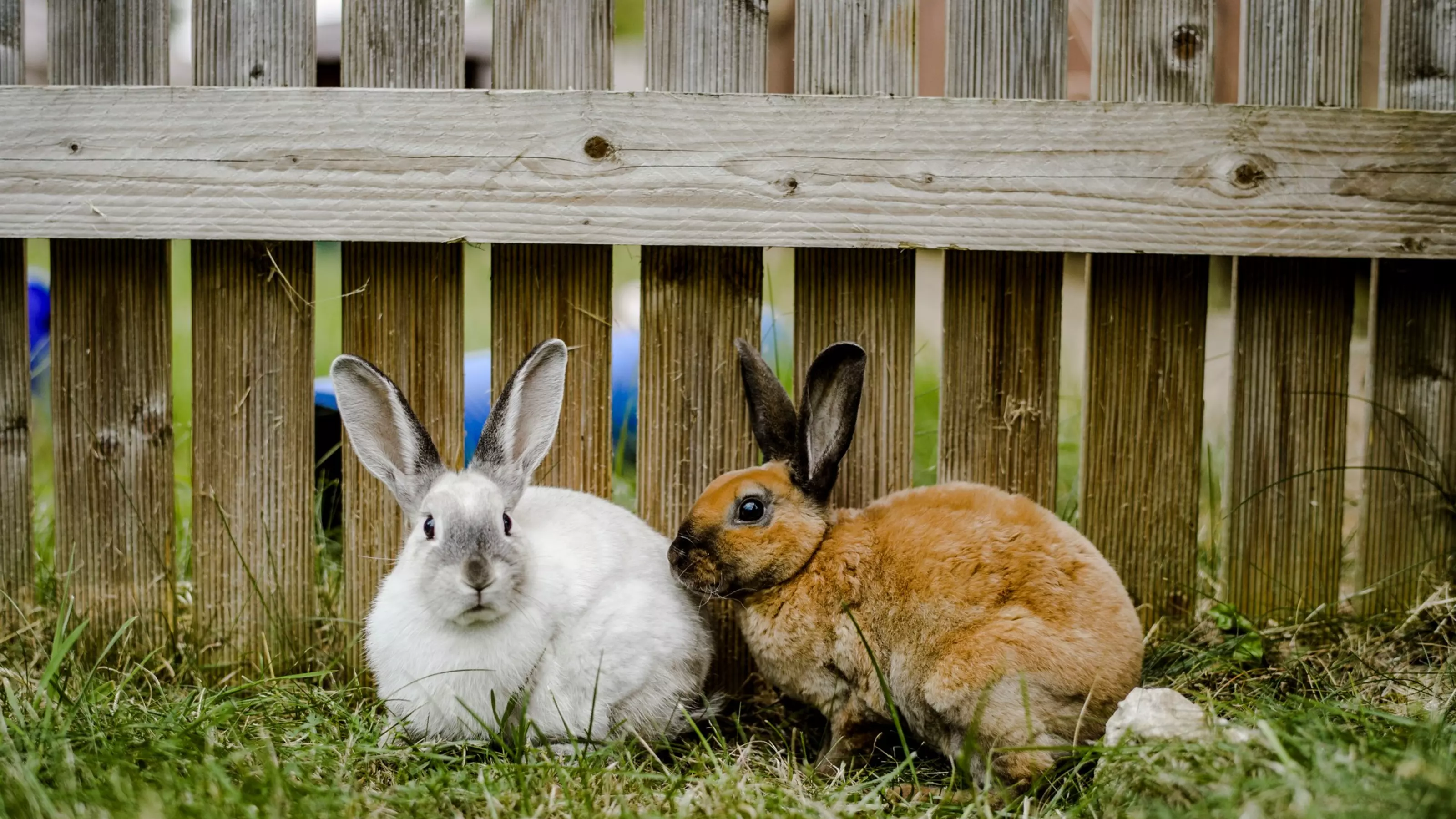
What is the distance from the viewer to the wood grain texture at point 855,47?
11.0 feet

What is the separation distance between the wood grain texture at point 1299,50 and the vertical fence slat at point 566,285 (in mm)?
1900

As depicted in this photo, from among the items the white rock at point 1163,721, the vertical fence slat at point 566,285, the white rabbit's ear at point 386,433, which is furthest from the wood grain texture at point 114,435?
the white rock at point 1163,721

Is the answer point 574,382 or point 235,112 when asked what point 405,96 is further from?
point 574,382

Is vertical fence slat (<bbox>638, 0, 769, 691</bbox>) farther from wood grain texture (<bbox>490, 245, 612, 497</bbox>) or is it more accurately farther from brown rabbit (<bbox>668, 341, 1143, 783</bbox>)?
brown rabbit (<bbox>668, 341, 1143, 783</bbox>)

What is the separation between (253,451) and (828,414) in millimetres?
1759

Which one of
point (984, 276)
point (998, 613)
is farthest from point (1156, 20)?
point (998, 613)

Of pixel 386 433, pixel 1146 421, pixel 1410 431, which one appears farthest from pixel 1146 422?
pixel 386 433

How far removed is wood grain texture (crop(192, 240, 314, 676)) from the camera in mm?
3455

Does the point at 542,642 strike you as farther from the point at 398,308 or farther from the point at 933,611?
the point at 398,308

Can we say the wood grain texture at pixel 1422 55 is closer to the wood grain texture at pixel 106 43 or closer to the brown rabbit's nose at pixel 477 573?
the brown rabbit's nose at pixel 477 573

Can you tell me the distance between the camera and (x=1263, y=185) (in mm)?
3367

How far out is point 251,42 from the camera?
10.8ft

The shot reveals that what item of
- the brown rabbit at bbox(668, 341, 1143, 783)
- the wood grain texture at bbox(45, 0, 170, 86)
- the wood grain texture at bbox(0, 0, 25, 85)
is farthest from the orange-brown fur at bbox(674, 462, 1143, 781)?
the wood grain texture at bbox(0, 0, 25, 85)

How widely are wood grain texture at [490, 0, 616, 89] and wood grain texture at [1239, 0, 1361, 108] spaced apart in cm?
190
